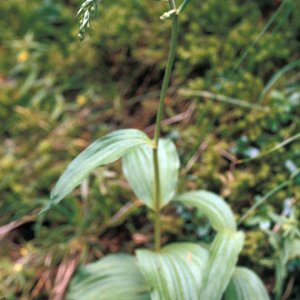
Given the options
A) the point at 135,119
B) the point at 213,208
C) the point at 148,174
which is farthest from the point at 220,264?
the point at 135,119

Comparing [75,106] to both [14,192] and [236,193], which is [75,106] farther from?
[236,193]

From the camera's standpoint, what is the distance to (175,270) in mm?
1498

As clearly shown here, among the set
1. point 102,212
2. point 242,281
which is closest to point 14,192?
point 102,212

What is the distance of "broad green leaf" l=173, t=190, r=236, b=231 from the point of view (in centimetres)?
158

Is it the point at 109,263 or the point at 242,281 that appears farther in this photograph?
the point at 109,263

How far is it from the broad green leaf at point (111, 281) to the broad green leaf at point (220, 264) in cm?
33

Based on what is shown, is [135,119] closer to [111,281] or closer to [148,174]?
[148,174]

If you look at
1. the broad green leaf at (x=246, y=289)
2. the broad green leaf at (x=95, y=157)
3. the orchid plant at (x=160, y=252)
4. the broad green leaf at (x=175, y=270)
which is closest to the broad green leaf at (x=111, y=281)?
the orchid plant at (x=160, y=252)

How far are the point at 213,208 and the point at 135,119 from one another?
93cm

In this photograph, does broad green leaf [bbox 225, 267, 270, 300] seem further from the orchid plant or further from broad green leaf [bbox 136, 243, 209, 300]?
broad green leaf [bbox 136, 243, 209, 300]

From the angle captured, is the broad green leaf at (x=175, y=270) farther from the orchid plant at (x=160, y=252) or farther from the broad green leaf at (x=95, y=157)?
the broad green leaf at (x=95, y=157)

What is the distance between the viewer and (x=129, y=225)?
6.66ft

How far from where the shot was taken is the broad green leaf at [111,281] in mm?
1632

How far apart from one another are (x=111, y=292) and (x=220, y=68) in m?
1.20
